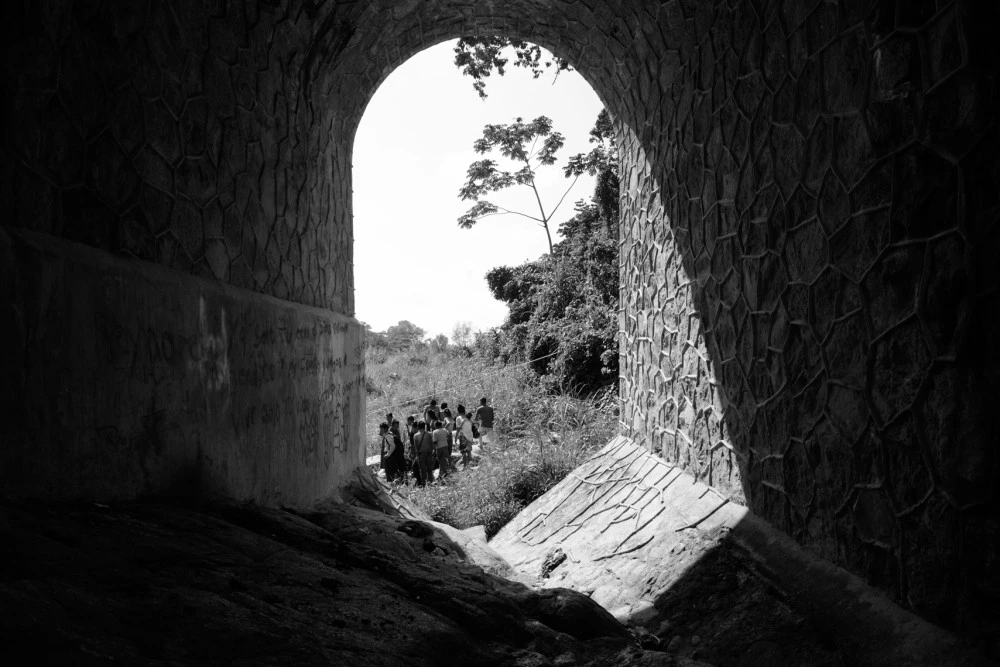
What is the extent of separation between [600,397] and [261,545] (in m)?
8.99

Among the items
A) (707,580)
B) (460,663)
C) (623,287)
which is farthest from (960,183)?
(623,287)

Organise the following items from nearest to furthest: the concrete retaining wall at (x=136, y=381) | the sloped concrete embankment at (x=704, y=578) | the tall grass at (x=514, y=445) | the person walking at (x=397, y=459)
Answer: the concrete retaining wall at (x=136, y=381)
the sloped concrete embankment at (x=704, y=578)
the tall grass at (x=514, y=445)
the person walking at (x=397, y=459)

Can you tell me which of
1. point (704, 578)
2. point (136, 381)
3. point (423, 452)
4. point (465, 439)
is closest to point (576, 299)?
point (465, 439)

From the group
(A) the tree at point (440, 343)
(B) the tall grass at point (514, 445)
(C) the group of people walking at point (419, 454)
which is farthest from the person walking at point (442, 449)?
(A) the tree at point (440, 343)

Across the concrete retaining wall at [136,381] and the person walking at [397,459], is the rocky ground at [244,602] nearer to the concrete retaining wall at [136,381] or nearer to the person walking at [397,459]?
the concrete retaining wall at [136,381]

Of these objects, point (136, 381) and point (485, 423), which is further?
point (485, 423)

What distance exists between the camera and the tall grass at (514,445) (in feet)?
27.3

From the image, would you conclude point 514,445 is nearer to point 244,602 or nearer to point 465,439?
point 465,439

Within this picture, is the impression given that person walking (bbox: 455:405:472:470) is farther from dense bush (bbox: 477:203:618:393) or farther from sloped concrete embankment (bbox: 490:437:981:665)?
sloped concrete embankment (bbox: 490:437:981:665)

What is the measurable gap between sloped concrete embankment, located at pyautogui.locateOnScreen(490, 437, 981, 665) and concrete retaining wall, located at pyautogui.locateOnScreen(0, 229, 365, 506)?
2256mm

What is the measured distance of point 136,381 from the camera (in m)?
2.88

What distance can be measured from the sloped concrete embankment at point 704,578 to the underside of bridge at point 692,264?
0.40ft

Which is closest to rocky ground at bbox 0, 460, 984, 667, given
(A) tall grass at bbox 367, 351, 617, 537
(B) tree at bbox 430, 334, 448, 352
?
(A) tall grass at bbox 367, 351, 617, 537

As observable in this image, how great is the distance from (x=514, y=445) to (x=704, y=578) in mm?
5687
